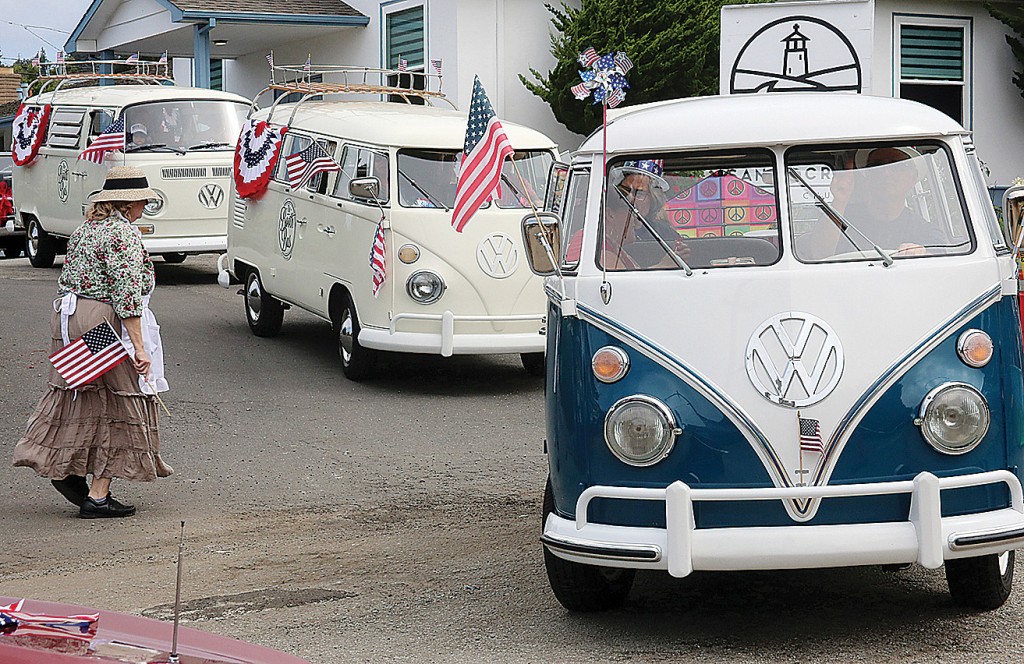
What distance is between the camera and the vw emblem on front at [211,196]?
16781 mm

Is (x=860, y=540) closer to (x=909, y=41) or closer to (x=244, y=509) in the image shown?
(x=244, y=509)

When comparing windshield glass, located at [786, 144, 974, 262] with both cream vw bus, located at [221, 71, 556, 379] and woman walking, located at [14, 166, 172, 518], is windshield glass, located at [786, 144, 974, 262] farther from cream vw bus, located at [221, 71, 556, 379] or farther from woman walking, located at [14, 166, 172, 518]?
cream vw bus, located at [221, 71, 556, 379]

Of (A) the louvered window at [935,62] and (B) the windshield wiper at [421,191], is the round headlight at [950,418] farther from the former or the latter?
(A) the louvered window at [935,62]

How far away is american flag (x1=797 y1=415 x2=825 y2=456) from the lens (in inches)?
198

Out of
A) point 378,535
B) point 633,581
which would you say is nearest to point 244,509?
point 378,535

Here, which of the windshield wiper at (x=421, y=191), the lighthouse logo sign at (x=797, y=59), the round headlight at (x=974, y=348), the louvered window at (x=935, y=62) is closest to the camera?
the round headlight at (x=974, y=348)

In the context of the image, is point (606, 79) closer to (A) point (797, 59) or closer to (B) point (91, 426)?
(B) point (91, 426)

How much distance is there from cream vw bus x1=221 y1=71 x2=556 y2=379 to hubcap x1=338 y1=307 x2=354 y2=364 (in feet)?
0.04

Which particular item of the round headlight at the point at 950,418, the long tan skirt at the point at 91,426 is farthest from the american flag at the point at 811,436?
the long tan skirt at the point at 91,426

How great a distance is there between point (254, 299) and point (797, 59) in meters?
5.63

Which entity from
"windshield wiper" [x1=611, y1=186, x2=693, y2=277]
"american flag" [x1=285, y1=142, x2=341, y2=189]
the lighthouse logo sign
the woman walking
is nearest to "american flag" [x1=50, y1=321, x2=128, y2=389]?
the woman walking

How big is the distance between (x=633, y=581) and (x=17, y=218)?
54.9 ft

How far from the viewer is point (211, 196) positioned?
16.8 m

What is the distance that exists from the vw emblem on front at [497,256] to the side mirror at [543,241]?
5.26 meters
